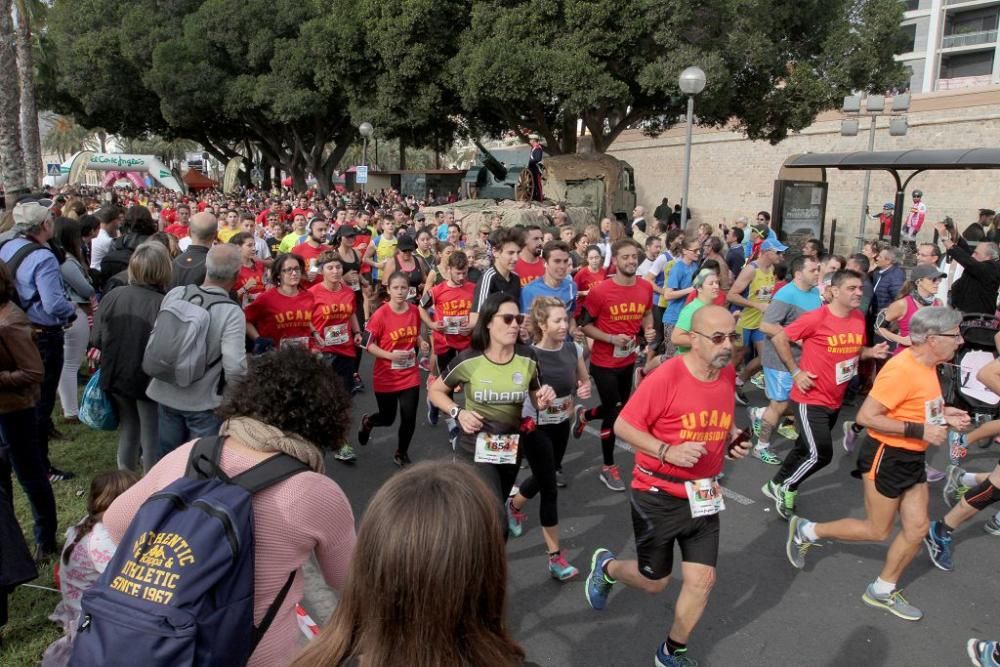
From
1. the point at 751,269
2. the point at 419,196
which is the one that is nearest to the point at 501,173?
the point at 419,196

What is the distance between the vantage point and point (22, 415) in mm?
4168

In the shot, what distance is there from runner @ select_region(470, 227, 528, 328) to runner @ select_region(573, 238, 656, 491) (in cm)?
79

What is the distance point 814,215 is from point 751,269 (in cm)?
880

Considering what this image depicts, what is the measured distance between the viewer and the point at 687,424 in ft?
11.8

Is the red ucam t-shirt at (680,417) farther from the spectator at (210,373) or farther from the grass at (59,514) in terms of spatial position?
the grass at (59,514)

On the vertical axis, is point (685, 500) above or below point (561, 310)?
below

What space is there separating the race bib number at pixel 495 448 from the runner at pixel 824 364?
2331 mm

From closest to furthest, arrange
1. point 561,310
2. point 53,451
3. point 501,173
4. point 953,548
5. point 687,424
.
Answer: point 687,424 < point 561,310 < point 953,548 < point 53,451 < point 501,173

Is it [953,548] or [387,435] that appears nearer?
[953,548]

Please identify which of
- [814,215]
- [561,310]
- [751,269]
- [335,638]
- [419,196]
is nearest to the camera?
[335,638]

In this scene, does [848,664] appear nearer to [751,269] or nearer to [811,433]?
[811,433]

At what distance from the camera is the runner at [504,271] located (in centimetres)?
661

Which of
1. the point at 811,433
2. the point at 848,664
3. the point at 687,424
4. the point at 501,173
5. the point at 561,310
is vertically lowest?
the point at 848,664

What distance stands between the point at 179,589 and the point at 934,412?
3.91 m
